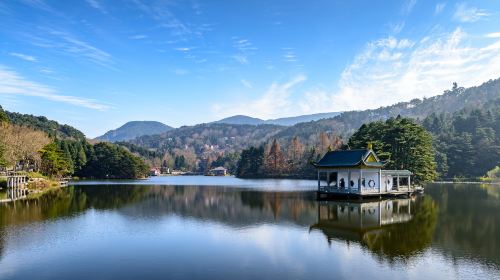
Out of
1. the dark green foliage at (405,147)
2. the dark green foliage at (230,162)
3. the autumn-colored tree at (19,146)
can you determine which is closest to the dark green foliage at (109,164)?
the autumn-colored tree at (19,146)

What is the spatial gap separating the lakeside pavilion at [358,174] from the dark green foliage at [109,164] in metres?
81.4

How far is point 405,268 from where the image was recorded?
15578 millimetres

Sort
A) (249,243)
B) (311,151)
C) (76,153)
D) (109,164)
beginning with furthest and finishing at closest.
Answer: (311,151), (109,164), (76,153), (249,243)

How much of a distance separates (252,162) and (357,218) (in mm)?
104079

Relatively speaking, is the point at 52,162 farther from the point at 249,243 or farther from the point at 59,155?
the point at 249,243

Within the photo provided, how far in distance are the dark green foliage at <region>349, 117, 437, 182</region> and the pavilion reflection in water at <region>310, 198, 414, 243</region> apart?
17871mm

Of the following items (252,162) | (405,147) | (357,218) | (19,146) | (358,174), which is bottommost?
(357,218)

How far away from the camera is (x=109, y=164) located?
114 metres

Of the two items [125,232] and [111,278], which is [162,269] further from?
[125,232]

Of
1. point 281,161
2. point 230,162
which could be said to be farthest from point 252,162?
point 230,162

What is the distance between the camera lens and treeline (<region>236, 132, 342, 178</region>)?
118 m

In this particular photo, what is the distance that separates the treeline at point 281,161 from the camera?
118 metres

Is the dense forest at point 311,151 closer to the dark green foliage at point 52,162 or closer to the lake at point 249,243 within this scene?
the dark green foliage at point 52,162

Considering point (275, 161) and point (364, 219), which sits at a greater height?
point (275, 161)
